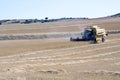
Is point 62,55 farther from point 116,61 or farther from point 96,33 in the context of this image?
point 96,33

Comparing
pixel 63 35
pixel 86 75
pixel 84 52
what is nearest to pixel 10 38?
pixel 63 35

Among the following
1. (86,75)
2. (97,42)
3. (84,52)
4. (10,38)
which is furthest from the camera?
(10,38)

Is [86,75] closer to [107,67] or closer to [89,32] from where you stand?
[107,67]

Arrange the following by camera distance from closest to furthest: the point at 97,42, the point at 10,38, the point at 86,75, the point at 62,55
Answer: the point at 86,75 → the point at 62,55 → the point at 97,42 → the point at 10,38

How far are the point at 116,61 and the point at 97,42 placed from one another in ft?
58.0

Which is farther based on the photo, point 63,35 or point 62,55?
point 63,35

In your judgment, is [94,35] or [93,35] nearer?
[94,35]

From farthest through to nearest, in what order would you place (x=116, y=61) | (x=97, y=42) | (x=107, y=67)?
(x=97, y=42) < (x=116, y=61) < (x=107, y=67)

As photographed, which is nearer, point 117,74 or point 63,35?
point 117,74

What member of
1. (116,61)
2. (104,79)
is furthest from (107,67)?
(104,79)

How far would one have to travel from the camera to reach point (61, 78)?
15.7m

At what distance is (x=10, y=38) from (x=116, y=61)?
3961 centimetres

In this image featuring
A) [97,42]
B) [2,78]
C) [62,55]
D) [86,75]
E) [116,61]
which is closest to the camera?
[2,78]

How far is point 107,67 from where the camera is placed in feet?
68.5
